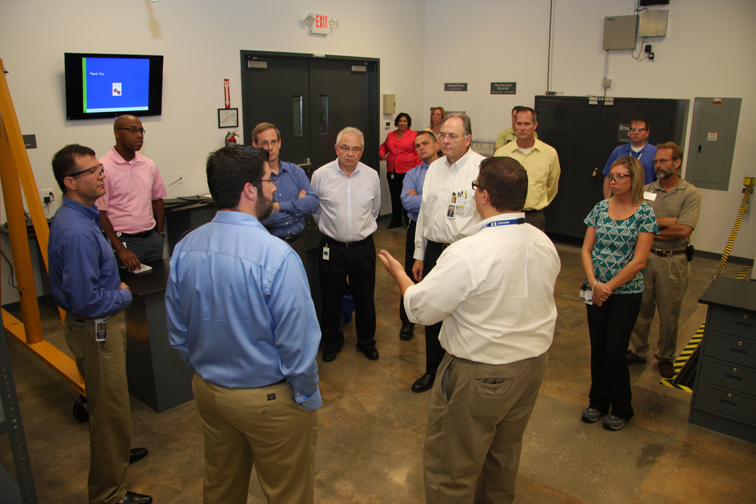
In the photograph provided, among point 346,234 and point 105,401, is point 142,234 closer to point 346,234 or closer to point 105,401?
point 346,234

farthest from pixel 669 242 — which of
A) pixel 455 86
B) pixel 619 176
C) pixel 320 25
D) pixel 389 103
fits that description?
pixel 455 86

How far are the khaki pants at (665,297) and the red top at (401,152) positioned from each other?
428 centimetres

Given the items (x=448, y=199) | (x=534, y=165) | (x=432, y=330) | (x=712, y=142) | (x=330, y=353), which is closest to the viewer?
(x=448, y=199)

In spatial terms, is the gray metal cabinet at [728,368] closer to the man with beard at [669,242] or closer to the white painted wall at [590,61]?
the man with beard at [669,242]

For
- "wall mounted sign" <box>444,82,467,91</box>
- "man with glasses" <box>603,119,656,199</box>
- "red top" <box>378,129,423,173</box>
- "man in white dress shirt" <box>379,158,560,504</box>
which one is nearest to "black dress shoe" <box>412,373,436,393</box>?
"man in white dress shirt" <box>379,158,560,504</box>

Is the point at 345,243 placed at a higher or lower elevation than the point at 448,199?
lower

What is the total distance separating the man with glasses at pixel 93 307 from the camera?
7.64 ft

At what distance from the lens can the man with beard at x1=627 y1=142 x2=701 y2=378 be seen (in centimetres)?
374

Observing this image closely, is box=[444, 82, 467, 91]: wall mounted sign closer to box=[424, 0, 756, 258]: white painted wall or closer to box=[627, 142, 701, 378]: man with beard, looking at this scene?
box=[424, 0, 756, 258]: white painted wall

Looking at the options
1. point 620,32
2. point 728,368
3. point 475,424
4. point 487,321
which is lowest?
point 728,368

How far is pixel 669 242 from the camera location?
381 cm

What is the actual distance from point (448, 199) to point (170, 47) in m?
3.80

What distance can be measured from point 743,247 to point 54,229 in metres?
7.10

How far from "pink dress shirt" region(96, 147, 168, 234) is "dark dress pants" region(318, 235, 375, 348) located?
1.48m
